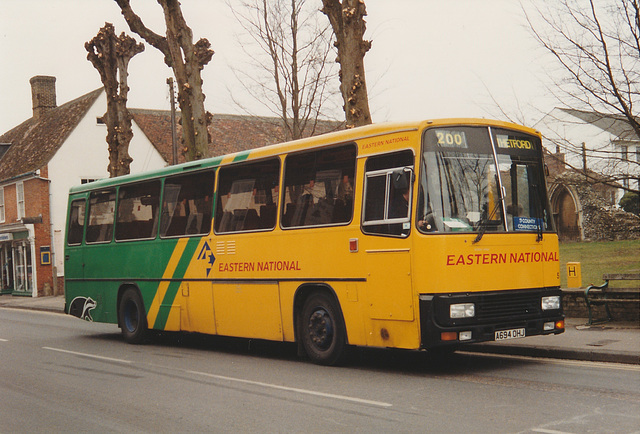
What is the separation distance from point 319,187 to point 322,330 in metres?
2.06

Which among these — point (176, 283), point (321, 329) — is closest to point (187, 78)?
point (176, 283)

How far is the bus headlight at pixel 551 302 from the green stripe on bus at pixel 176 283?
6190 mm

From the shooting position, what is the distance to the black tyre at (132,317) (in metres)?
15.7

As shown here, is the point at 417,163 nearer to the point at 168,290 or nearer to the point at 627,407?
the point at 627,407

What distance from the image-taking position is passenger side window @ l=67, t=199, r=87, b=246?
17.8 metres

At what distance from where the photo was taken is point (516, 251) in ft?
33.9

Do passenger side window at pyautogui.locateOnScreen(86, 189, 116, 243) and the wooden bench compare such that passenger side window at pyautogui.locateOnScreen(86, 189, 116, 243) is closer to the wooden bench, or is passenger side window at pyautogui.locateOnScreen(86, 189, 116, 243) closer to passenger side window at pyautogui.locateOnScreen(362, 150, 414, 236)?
passenger side window at pyautogui.locateOnScreen(362, 150, 414, 236)

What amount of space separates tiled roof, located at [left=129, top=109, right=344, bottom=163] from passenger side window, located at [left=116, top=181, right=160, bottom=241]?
27959mm

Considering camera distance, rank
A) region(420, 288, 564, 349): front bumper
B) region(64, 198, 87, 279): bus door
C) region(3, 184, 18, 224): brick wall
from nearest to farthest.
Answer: region(420, 288, 564, 349): front bumper, region(64, 198, 87, 279): bus door, region(3, 184, 18, 224): brick wall

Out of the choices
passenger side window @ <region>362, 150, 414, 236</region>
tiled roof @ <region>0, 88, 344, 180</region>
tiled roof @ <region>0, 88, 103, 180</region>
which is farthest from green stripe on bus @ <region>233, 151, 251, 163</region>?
tiled roof @ <region>0, 88, 103, 180</region>

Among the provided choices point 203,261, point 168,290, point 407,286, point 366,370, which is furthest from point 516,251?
point 168,290

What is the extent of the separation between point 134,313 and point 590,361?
918 cm

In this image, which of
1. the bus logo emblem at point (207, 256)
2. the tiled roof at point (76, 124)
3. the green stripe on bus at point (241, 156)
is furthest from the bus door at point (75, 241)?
the tiled roof at point (76, 124)

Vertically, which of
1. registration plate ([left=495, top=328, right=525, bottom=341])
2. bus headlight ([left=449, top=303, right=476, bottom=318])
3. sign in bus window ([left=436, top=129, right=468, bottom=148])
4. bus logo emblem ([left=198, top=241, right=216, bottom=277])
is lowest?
registration plate ([left=495, top=328, right=525, bottom=341])
